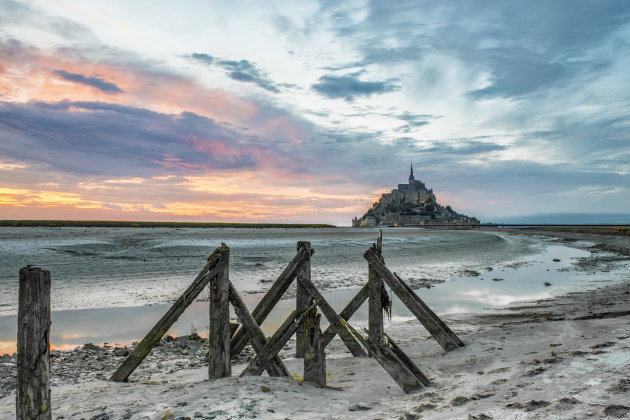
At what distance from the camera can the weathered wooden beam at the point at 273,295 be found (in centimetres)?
700

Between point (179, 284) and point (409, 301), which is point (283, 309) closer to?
point (409, 301)

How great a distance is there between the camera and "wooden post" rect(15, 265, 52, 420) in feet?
13.3

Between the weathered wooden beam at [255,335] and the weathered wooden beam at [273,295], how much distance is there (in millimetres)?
543

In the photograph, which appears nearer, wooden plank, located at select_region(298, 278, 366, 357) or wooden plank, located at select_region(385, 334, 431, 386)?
wooden plank, located at select_region(385, 334, 431, 386)

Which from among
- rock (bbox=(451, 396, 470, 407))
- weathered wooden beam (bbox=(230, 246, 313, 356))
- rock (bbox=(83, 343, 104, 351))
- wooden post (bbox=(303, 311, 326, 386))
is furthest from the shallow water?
rock (bbox=(451, 396, 470, 407))

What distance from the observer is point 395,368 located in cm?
559

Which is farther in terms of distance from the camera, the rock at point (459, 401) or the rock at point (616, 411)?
the rock at point (459, 401)

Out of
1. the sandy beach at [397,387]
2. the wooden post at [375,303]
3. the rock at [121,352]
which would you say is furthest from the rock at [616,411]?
the rock at [121,352]

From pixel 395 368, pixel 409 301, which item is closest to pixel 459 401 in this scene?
pixel 395 368

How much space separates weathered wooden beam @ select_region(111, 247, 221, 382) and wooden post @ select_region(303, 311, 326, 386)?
70.7 inches

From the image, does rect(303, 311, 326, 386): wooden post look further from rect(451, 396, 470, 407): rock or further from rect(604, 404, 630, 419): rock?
rect(604, 404, 630, 419): rock

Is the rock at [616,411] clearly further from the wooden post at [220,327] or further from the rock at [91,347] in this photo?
the rock at [91,347]

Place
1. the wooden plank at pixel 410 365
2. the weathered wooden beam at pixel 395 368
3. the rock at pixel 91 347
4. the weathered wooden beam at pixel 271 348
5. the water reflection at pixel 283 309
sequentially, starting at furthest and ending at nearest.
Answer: the water reflection at pixel 283 309 → the rock at pixel 91 347 → the weathered wooden beam at pixel 271 348 → the wooden plank at pixel 410 365 → the weathered wooden beam at pixel 395 368

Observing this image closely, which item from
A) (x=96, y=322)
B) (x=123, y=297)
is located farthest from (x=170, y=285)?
(x=96, y=322)
